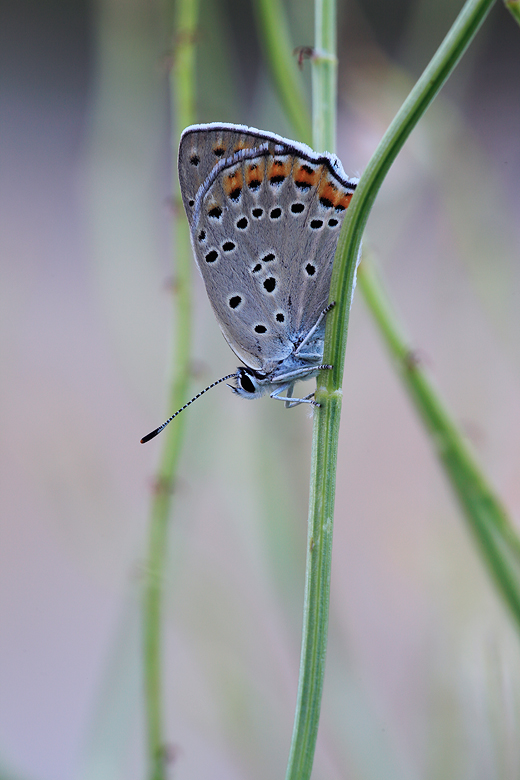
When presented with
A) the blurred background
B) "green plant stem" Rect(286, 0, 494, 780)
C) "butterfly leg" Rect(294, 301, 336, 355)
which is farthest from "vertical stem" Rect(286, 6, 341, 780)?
the blurred background

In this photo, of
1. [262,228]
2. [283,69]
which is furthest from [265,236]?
[283,69]

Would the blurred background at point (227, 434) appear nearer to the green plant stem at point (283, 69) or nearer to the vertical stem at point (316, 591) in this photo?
the green plant stem at point (283, 69)

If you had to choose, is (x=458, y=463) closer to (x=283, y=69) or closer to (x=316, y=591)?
(x=316, y=591)

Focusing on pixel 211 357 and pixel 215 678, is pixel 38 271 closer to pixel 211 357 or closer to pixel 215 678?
pixel 211 357

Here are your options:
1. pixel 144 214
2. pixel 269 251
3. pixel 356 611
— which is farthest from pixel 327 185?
pixel 356 611

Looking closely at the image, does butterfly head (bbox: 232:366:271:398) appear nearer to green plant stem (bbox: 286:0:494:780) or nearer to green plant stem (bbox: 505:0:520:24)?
green plant stem (bbox: 286:0:494:780)

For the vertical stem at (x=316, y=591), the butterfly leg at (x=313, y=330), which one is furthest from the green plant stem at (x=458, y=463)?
the vertical stem at (x=316, y=591)
